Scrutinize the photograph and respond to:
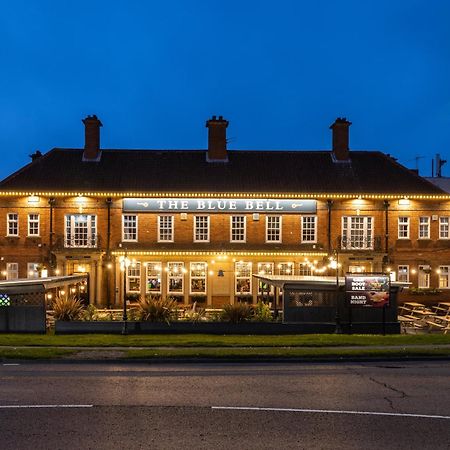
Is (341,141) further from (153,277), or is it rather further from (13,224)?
(13,224)

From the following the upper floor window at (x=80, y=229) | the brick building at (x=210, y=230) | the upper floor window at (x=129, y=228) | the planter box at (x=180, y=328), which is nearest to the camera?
the planter box at (x=180, y=328)

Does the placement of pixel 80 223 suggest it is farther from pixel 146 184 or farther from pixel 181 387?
pixel 181 387

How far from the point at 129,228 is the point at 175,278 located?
404cm

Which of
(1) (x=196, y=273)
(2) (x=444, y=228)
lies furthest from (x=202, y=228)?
(2) (x=444, y=228)

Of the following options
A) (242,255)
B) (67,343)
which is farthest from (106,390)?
(242,255)

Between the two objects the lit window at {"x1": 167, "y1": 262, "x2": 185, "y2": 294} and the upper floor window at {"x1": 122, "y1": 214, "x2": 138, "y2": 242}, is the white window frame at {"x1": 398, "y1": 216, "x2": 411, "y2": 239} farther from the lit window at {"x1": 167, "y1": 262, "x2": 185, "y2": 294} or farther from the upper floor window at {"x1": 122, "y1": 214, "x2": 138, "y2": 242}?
the upper floor window at {"x1": 122, "y1": 214, "x2": 138, "y2": 242}

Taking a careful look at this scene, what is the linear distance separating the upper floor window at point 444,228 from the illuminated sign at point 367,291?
1382 centimetres

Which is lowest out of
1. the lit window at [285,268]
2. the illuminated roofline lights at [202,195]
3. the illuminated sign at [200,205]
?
the lit window at [285,268]

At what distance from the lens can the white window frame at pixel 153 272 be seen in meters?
33.8

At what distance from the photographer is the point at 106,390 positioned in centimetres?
1213

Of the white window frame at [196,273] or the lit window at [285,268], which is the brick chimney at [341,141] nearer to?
the lit window at [285,268]

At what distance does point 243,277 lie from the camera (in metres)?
34.0

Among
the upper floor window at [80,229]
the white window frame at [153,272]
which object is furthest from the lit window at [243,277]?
the upper floor window at [80,229]

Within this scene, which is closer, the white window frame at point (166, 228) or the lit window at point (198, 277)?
the lit window at point (198, 277)
